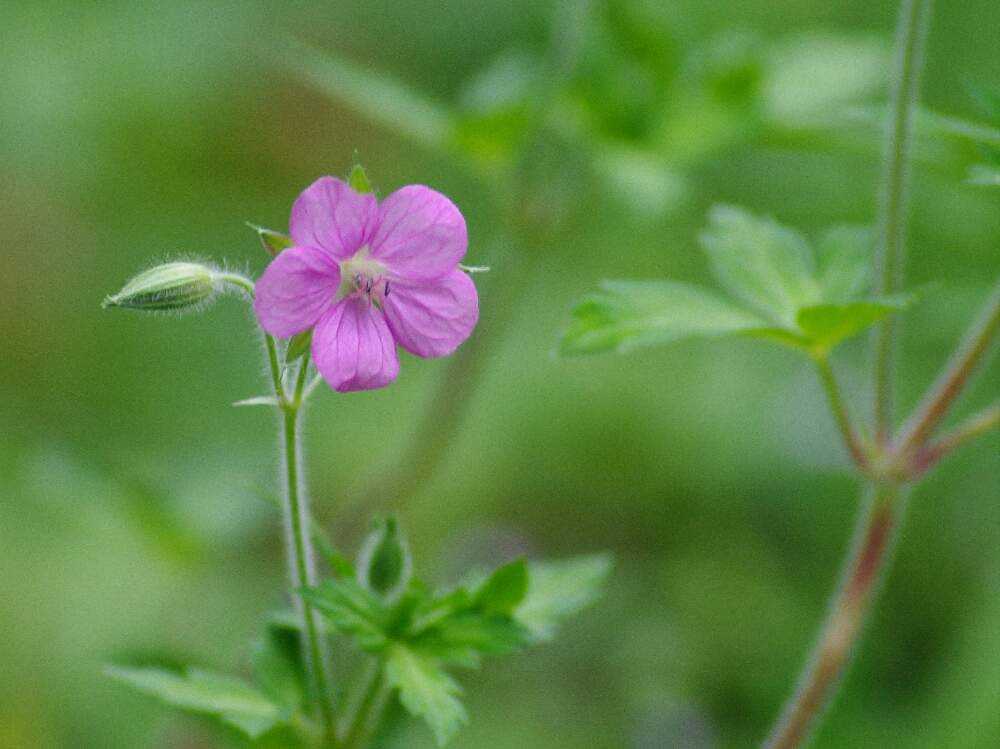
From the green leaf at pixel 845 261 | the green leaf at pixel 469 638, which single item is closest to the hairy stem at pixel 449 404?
the green leaf at pixel 845 261

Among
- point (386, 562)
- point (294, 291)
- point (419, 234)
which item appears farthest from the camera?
point (386, 562)

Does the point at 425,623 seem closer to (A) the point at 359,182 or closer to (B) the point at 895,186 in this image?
(A) the point at 359,182

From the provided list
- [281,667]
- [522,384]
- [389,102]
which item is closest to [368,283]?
[281,667]

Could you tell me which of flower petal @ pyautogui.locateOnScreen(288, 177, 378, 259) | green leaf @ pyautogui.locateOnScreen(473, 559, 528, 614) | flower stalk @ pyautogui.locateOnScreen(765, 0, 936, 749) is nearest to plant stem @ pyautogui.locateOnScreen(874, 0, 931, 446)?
flower stalk @ pyautogui.locateOnScreen(765, 0, 936, 749)

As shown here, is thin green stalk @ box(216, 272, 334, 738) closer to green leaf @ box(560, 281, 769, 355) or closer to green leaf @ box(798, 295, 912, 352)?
green leaf @ box(560, 281, 769, 355)

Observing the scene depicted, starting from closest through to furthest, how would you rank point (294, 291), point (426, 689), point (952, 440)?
point (294, 291) → point (426, 689) → point (952, 440)

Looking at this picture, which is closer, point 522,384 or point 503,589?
point 503,589

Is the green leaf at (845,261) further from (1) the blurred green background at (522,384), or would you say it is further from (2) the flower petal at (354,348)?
(2) the flower petal at (354,348)

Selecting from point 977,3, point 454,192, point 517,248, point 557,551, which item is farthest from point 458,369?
point 977,3
